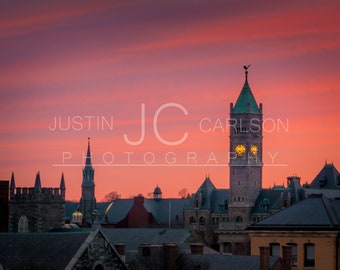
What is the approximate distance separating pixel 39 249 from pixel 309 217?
23.8 m

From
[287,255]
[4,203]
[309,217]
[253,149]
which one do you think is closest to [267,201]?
[253,149]

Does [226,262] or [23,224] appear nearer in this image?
[226,262]

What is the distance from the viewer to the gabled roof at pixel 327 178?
174 metres

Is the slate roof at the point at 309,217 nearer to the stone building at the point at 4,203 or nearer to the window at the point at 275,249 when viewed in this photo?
the window at the point at 275,249

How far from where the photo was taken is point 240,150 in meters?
184

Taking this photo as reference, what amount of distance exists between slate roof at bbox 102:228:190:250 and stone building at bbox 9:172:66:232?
13.3m

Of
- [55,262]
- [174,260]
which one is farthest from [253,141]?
[55,262]

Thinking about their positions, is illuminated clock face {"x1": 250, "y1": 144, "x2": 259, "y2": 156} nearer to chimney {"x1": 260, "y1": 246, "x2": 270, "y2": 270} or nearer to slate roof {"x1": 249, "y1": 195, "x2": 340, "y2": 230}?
slate roof {"x1": 249, "y1": 195, "x2": 340, "y2": 230}

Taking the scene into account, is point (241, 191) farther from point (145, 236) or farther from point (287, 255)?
point (287, 255)

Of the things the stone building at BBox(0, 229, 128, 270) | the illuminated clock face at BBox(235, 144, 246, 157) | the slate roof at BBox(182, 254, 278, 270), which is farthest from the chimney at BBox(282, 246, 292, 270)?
the illuminated clock face at BBox(235, 144, 246, 157)

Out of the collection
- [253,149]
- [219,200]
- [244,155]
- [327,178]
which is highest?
[253,149]

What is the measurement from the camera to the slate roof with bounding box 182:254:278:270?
61028 mm

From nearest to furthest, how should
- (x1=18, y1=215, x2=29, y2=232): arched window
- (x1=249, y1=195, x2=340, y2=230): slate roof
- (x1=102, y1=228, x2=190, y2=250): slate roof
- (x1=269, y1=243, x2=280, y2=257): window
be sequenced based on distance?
(x1=249, y1=195, x2=340, y2=230): slate roof < (x1=269, y1=243, x2=280, y2=257): window < (x1=102, y1=228, x2=190, y2=250): slate roof < (x1=18, y1=215, x2=29, y2=232): arched window

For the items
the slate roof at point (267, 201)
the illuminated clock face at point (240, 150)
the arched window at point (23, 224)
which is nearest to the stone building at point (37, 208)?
the arched window at point (23, 224)
